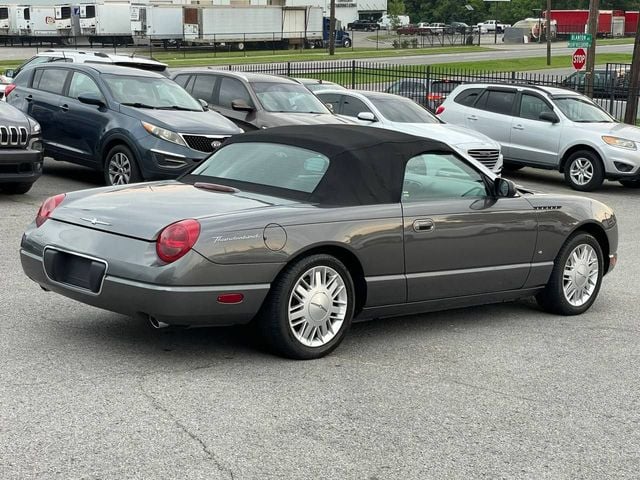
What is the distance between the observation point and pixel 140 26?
61.3m

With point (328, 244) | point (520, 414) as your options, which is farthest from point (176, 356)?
point (520, 414)

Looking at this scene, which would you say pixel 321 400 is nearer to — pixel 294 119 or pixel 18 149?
pixel 18 149


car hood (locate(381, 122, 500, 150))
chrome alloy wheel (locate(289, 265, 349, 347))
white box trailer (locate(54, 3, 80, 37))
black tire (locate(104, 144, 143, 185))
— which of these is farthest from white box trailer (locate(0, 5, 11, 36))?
chrome alloy wheel (locate(289, 265, 349, 347))

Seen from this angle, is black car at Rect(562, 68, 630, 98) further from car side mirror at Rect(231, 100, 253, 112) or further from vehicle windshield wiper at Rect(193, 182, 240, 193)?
vehicle windshield wiper at Rect(193, 182, 240, 193)

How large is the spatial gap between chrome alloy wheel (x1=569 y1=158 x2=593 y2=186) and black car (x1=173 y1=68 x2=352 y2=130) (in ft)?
14.5

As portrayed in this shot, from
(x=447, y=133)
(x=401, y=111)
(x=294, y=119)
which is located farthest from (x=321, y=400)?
(x=401, y=111)

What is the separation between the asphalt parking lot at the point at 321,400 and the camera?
187 inches

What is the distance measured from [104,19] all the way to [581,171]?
50.1 metres

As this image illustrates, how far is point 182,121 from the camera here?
1362 centimetres

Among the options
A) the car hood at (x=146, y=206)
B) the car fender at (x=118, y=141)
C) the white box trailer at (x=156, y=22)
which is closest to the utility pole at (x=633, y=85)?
the car fender at (x=118, y=141)

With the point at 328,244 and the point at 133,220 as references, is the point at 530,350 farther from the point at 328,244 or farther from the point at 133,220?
the point at 133,220

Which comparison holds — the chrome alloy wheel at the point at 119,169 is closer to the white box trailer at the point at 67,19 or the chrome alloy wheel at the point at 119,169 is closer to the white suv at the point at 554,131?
the white suv at the point at 554,131

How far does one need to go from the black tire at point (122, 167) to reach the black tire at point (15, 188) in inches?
41.9

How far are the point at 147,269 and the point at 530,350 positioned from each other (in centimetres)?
271
